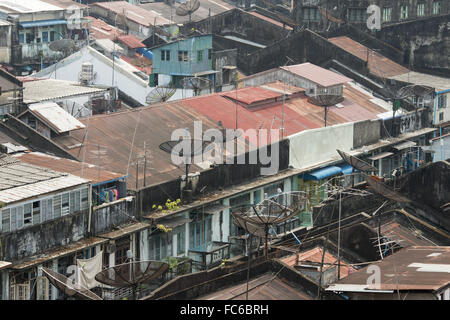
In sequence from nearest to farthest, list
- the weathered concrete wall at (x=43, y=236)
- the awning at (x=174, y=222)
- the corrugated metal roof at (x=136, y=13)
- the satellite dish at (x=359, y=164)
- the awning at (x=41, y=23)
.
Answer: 1. the weathered concrete wall at (x=43, y=236)
2. the awning at (x=174, y=222)
3. the satellite dish at (x=359, y=164)
4. the awning at (x=41, y=23)
5. the corrugated metal roof at (x=136, y=13)

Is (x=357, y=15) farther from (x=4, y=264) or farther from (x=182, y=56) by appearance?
(x=4, y=264)

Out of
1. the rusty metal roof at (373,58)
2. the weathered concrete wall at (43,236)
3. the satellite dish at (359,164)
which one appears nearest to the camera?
the weathered concrete wall at (43,236)

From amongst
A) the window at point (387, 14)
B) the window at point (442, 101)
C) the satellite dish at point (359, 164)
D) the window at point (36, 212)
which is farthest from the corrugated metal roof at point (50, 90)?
the window at point (387, 14)

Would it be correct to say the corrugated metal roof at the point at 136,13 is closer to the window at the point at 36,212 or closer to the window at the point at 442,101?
the window at the point at 442,101

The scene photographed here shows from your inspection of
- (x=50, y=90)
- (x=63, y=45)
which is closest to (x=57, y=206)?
(x=50, y=90)

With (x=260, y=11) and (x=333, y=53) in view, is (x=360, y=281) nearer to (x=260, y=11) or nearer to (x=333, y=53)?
(x=333, y=53)

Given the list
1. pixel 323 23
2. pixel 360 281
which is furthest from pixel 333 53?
pixel 360 281
